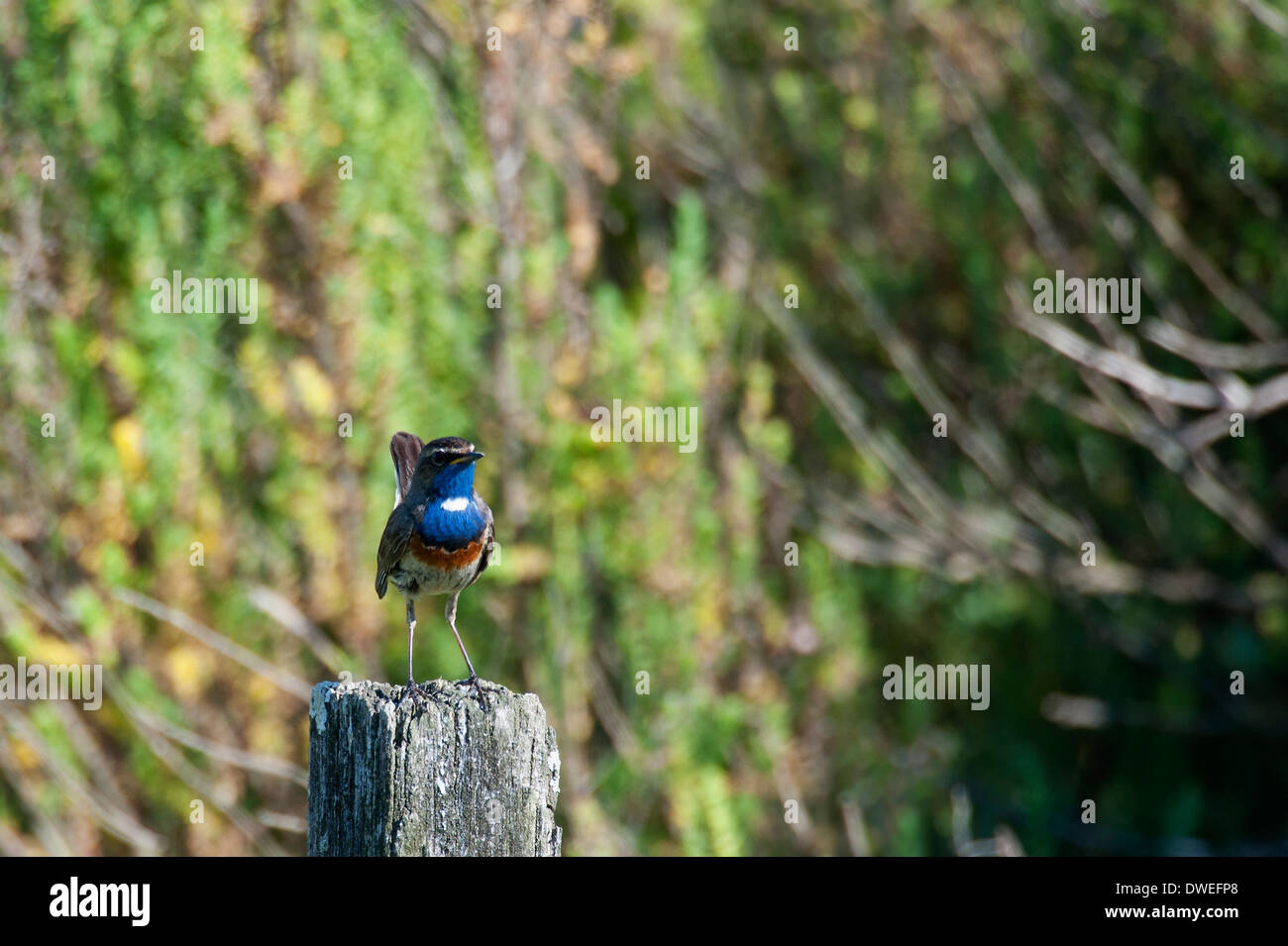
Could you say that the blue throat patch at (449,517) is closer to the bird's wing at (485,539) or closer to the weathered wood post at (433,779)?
the bird's wing at (485,539)

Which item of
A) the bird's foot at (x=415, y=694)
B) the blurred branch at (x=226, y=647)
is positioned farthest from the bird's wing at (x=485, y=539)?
the blurred branch at (x=226, y=647)

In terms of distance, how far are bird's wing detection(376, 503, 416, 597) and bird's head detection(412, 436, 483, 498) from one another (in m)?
0.10

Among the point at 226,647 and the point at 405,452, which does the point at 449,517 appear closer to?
the point at 405,452

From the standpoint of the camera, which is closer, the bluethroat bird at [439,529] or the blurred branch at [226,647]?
the bluethroat bird at [439,529]

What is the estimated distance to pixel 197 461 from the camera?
6105 mm

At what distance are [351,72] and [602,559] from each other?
2.44m

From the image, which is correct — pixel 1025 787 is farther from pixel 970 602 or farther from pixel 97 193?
pixel 97 193

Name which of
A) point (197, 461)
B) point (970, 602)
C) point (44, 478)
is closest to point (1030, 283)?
point (970, 602)

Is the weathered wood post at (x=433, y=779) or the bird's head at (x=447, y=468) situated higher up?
the bird's head at (x=447, y=468)

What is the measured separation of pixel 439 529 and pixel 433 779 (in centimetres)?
164

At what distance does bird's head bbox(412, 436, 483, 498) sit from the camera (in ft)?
13.4

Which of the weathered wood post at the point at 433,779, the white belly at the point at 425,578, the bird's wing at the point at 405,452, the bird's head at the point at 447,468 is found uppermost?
the bird's wing at the point at 405,452

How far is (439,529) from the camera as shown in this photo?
416cm

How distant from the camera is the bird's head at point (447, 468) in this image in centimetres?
409
